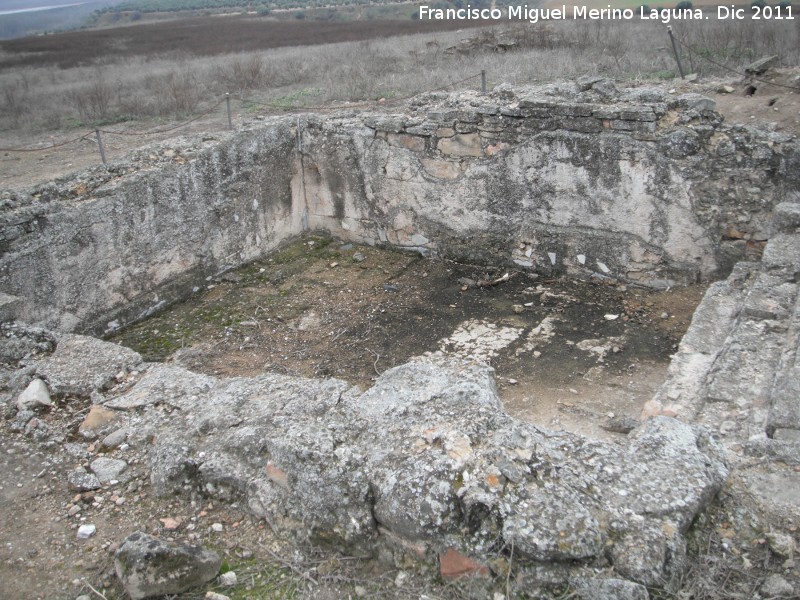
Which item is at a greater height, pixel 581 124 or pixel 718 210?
→ pixel 581 124

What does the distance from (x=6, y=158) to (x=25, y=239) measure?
604 centimetres

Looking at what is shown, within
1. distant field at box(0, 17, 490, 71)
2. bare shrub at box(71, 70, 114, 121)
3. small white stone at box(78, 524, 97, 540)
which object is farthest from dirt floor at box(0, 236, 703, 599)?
distant field at box(0, 17, 490, 71)

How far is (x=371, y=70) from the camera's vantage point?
1465 centimetres

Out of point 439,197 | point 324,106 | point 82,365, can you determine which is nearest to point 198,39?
point 324,106

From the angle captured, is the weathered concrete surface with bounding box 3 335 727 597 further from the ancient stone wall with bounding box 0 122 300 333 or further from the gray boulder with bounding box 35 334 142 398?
the ancient stone wall with bounding box 0 122 300 333

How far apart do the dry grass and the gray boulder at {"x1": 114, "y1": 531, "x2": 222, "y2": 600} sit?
9620 millimetres

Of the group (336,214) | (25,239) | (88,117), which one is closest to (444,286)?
(336,214)

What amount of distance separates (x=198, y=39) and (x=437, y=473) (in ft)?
87.0

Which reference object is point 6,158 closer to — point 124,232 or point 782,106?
point 124,232

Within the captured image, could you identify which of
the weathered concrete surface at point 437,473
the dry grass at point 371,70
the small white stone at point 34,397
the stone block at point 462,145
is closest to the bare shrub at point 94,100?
the dry grass at point 371,70

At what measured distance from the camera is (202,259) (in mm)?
7250

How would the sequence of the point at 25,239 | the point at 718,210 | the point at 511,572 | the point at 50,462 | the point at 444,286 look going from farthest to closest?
the point at 444,286
the point at 718,210
the point at 25,239
the point at 50,462
the point at 511,572

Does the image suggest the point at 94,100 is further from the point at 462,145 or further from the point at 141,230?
the point at 462,145

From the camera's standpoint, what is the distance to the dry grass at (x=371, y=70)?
471 inches
